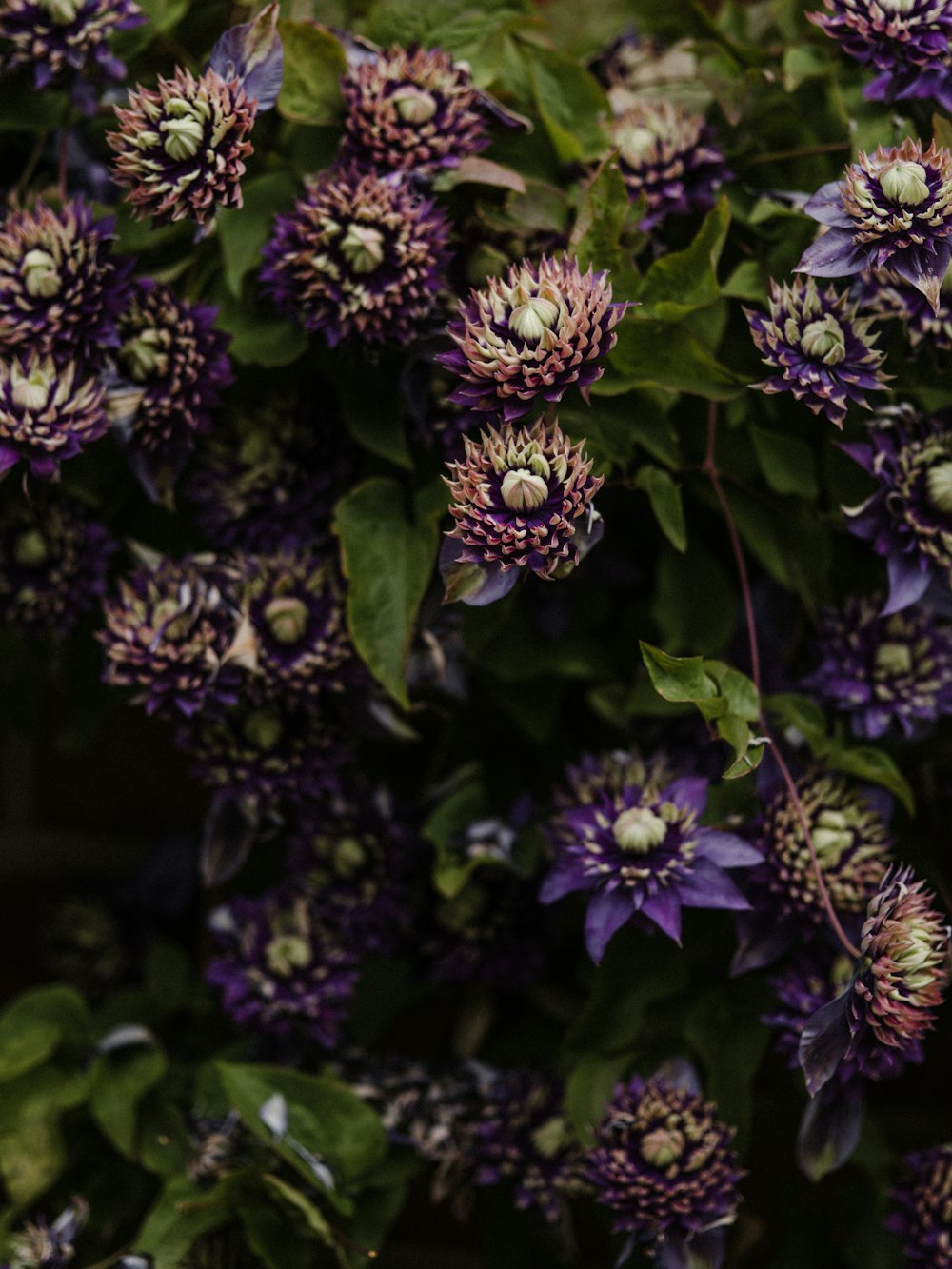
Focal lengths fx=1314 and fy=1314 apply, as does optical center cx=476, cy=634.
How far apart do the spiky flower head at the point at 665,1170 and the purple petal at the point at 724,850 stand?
0.38ft

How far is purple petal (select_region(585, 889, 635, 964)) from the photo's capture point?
55cm

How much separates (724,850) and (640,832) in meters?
0.04

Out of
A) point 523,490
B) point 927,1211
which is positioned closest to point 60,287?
point 523,490

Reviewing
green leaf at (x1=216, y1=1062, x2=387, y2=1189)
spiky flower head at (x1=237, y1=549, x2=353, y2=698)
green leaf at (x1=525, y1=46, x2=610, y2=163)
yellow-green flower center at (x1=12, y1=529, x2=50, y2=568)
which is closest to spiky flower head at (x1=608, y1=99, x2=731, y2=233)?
green leaf at (x1=525, y1=46, x2=610, y2=163)

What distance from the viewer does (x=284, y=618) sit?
0.60m

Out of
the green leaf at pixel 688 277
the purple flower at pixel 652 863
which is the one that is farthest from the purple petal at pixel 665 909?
the green leaf at pixel 688 277

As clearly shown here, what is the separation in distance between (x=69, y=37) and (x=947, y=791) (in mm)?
587

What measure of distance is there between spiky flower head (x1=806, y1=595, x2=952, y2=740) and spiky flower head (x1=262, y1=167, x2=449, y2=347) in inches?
9.9

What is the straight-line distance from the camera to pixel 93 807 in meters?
0.94

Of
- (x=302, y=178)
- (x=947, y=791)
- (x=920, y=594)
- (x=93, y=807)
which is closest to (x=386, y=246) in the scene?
(x=302, y=178)

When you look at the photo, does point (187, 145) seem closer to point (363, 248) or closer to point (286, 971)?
point (363, 248)

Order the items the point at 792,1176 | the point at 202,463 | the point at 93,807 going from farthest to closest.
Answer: the point at 93,807, the point at 792,1176, the point at 202,463

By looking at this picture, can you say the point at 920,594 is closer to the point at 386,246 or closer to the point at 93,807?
the point at 386,246

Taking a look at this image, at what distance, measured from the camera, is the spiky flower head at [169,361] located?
0.58 metres
